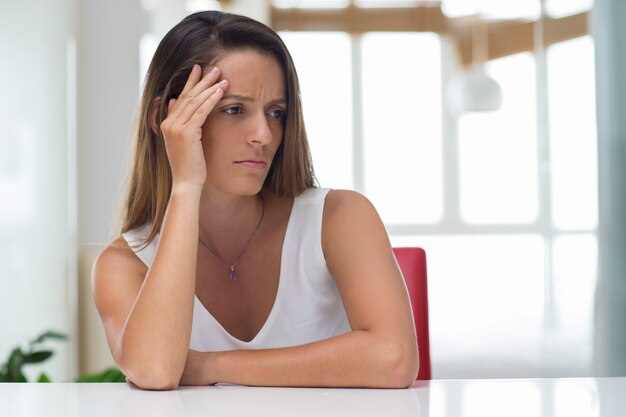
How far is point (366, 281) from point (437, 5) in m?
3.22

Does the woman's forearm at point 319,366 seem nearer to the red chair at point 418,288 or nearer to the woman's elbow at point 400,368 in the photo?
the woman's elbow at point 400,368

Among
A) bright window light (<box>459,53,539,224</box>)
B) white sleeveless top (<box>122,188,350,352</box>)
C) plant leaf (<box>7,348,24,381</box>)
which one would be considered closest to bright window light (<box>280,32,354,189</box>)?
bright window light (<box>459,53,539,224</box>)

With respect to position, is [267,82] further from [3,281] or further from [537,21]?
[537,21]

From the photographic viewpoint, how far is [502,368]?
436 centimetres

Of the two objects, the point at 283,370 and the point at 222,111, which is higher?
the point at 222,111

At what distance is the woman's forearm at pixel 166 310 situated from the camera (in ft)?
4.22

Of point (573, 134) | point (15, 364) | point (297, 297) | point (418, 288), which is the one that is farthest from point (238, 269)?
point (573, 134)

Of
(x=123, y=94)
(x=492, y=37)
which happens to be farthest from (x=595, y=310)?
(x=123, y=94)

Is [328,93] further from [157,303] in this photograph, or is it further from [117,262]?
[157,303]

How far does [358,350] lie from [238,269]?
0.49 m

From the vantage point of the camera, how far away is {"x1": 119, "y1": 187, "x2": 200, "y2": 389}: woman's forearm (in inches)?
50.7

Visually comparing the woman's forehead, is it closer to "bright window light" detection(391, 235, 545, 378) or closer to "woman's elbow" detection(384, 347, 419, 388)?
"woman's elbow" detection(384, 347, 419, 388)

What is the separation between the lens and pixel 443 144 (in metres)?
4.42

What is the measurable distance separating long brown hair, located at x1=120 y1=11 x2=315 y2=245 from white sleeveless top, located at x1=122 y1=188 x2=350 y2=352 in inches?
2.3
